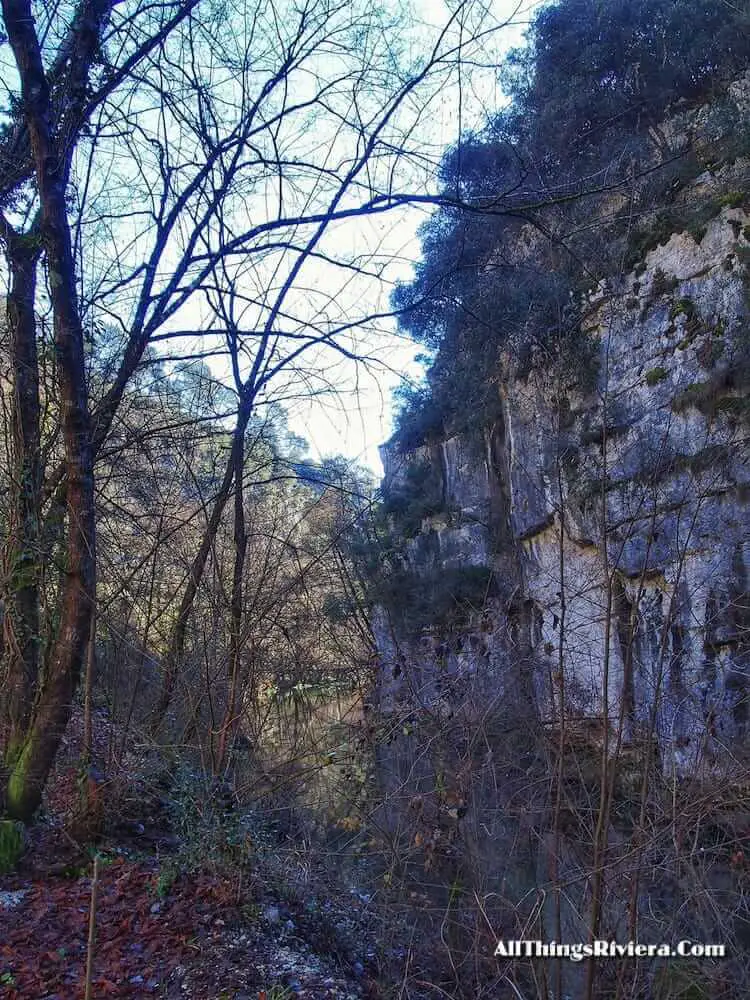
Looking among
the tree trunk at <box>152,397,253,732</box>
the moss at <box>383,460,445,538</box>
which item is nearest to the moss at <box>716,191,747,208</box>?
the moss at <box>383,460,445,538</box>

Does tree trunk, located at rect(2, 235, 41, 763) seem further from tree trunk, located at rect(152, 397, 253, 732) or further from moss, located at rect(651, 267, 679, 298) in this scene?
moss, located at rect(651, 267, 679, 298)

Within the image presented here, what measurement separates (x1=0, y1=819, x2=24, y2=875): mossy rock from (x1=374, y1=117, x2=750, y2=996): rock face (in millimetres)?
2178

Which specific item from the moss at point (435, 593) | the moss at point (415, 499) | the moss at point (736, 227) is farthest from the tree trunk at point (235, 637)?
the moss at point (415, 499)

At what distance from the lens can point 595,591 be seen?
10961mm

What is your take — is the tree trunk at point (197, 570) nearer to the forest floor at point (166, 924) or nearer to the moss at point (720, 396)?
the forest floor at point (166, 924)

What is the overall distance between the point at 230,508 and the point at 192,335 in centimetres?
144

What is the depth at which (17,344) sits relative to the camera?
512 cm

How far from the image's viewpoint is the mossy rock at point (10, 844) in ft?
13.4

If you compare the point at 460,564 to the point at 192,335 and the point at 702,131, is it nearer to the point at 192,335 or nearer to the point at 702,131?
the point at 702,131

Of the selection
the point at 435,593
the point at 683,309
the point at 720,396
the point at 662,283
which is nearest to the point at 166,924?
the point at 720,396

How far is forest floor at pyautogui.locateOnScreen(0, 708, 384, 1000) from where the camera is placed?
3.19 m

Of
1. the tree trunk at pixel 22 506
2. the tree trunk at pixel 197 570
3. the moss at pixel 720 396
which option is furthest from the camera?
the moss at pixel 720 396

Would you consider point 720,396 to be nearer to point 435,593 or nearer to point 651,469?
point 651,469

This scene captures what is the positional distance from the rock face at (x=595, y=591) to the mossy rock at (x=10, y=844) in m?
2.18
